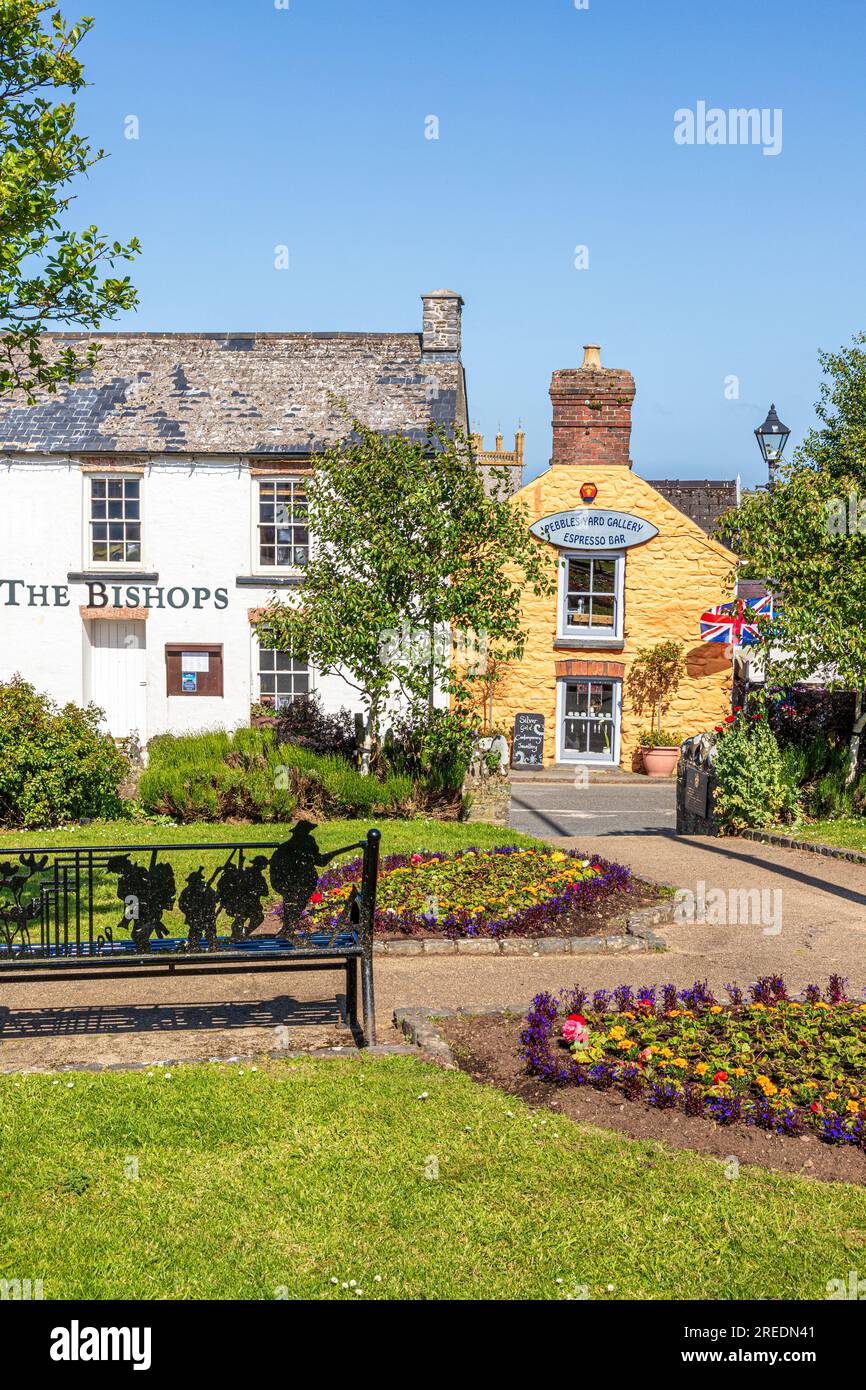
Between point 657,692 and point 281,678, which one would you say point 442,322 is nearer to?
point 281,678

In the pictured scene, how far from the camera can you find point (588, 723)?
25766mm

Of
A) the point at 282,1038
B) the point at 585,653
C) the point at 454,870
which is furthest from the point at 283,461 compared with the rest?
the point at 282,1038

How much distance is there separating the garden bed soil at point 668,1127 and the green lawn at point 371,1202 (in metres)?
0.17

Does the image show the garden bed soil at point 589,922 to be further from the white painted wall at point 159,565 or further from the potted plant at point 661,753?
the potted plant at point 661,753

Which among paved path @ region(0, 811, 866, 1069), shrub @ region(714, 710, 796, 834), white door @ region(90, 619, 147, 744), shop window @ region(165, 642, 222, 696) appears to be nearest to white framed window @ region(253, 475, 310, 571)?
shop window @ region(165, 642, 222, 696)

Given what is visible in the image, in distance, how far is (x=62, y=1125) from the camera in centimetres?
539

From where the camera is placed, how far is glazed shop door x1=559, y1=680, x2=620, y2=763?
84.2 ft

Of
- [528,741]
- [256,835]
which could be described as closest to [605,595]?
[528,741]

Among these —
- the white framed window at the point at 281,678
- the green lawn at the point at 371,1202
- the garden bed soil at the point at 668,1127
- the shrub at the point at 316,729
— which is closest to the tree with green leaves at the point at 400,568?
the shrub at the point at 316,729

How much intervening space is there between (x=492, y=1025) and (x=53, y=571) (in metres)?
17.1

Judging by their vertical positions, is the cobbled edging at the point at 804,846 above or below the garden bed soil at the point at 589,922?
above

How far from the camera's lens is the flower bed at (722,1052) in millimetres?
5660
